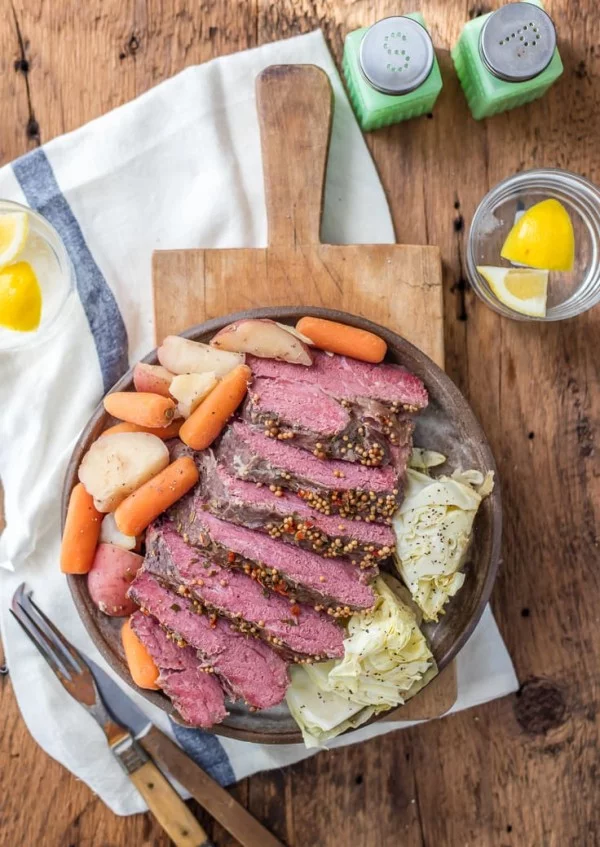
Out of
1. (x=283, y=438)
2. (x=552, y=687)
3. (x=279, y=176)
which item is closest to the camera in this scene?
(x=283, y=438)

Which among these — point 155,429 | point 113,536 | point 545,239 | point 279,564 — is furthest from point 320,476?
point 545,239

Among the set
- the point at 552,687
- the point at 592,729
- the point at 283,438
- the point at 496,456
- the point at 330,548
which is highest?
the point at 283,438

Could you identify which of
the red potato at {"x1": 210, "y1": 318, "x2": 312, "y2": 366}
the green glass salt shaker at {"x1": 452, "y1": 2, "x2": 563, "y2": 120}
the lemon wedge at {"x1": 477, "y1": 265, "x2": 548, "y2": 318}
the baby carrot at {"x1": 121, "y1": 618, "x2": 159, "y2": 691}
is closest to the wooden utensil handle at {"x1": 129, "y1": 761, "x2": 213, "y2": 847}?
the baby carrot at {"x1": 121, "y1": 618, "x2": 159, "y2": 691}

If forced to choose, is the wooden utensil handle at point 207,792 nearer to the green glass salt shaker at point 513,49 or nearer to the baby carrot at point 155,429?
the baby carrot at point 155,429

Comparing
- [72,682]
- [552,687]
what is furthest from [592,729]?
[72,682]

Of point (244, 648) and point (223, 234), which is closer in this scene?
point (244, 648)

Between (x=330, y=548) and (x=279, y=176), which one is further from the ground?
(x=279, y=176)

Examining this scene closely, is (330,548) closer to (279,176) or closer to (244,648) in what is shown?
(244,648)
